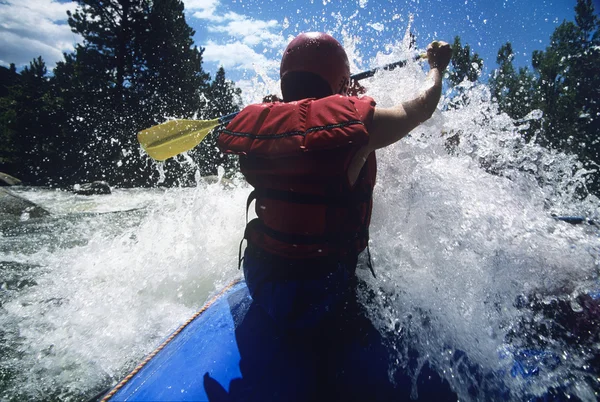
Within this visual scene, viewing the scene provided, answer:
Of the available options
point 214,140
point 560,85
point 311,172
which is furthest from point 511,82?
point 311,172

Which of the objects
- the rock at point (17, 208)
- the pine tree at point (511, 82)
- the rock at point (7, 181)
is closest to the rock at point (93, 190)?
the rock at point (17, 208)

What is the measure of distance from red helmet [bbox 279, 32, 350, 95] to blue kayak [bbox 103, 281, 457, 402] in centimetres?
135

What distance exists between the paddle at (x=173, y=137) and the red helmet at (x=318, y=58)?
94 cm

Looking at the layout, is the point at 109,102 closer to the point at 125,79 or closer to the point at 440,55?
the point at 125,79

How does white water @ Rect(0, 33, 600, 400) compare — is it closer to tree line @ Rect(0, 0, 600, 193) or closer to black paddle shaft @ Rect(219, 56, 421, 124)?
black paddle shaft @ Rect(219, 56, 421, 124)

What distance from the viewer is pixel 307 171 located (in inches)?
52.4

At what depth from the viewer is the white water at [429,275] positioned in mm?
1634

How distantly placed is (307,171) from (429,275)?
3.87 ft

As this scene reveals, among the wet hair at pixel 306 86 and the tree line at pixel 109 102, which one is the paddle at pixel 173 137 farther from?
the tree line at pixel 109 102

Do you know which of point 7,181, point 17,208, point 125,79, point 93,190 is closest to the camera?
point 17,208

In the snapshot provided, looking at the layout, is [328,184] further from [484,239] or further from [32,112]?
[32,112]

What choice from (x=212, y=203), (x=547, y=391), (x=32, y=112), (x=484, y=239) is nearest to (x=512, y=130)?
(x=484, y=239)

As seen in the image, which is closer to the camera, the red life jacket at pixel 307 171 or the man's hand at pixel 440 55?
the red life jacket at pixel 307 171

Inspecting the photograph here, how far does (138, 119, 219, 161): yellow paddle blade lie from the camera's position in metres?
2.58
